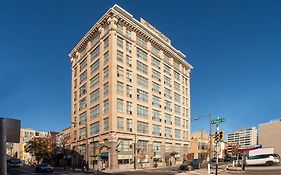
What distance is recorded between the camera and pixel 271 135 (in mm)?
70688

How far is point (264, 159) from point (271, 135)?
23.1 m

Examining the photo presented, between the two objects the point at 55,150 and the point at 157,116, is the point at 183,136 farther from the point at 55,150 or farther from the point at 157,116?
the point at 55,150

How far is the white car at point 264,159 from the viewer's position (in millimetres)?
49325

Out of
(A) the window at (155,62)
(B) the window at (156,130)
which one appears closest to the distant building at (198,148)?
(B) the window at (156,130)

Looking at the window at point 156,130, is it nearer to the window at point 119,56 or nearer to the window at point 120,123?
the window at point 120,123

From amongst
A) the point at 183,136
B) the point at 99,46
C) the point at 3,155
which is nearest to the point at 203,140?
the point at 183,136

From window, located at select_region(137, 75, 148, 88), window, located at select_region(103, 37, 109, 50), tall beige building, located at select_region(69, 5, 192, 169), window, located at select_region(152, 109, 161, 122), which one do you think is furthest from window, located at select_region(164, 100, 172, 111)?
window, located at select_region(103, 37, 109, 50)

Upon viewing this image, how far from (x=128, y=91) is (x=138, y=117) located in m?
7.03

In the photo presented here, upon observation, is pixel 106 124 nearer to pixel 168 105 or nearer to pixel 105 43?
pixel 105 43

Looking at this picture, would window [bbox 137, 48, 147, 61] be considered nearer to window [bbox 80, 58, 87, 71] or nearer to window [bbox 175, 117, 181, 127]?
window [bbox 80, 58, 87, 71]

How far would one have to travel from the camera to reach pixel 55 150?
337 ft

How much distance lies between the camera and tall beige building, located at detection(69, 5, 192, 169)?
68.6 meters

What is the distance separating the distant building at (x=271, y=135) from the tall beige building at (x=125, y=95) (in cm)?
2589

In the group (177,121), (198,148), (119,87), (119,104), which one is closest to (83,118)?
(119,104)
